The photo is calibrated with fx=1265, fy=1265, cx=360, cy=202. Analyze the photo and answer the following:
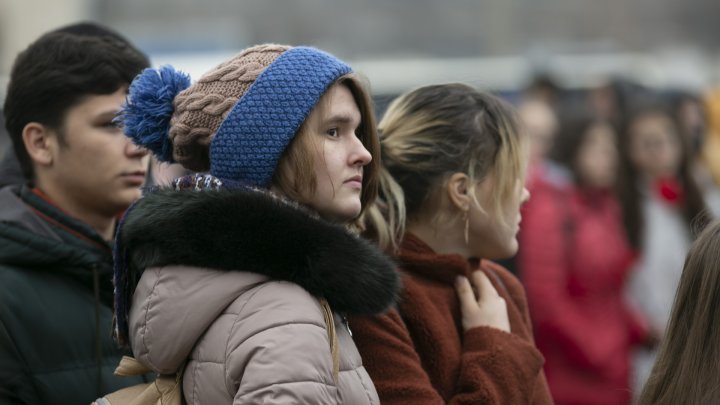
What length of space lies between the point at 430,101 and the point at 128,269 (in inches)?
37.3

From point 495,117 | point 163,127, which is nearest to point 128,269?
point 163,127

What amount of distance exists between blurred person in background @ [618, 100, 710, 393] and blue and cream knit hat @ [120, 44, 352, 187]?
382 cm

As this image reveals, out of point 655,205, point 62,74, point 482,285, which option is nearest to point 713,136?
point 655,205

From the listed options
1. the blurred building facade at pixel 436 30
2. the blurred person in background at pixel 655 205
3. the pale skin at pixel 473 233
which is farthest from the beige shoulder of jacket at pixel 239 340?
the blurred building facade at pixel 436 30

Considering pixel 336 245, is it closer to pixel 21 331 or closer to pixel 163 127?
pixel 163 127

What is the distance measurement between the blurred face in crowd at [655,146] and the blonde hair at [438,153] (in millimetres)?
3606

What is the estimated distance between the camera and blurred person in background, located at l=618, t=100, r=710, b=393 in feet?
20.9

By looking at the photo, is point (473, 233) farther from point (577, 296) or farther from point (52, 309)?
point (577, 296)

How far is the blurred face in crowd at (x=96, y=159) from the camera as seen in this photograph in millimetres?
3375

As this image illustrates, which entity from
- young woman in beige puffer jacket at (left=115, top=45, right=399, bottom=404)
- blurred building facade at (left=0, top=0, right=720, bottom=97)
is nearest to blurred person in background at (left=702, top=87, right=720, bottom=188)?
blurred building facade at (left=0, top=0, right=720, bottom=97)

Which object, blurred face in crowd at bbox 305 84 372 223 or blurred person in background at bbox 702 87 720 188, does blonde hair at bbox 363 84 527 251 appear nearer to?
blurred face in crowd at bbox 305 84 372 223

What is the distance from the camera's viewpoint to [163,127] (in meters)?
2.87

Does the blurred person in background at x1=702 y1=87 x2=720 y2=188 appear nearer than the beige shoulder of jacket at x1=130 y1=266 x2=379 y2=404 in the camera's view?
No

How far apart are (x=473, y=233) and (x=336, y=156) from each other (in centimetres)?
61
